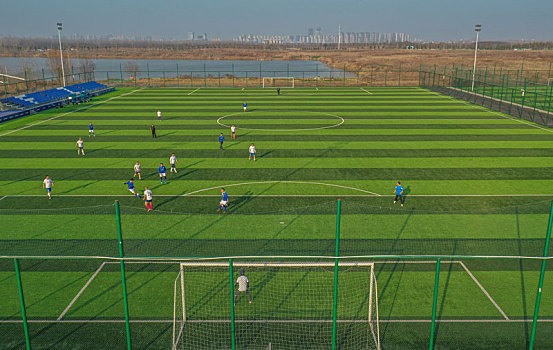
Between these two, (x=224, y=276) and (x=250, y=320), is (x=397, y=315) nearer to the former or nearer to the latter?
(x=250, y=320)

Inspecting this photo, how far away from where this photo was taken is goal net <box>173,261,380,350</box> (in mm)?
11930

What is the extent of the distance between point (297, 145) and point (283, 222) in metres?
15.7

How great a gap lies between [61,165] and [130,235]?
14.3 meters

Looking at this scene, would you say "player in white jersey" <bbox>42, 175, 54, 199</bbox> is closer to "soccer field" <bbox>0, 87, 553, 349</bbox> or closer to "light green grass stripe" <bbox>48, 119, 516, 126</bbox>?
"soccer field" <bbox>0, 87, 553, 349</bbox>

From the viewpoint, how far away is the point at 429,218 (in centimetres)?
1950

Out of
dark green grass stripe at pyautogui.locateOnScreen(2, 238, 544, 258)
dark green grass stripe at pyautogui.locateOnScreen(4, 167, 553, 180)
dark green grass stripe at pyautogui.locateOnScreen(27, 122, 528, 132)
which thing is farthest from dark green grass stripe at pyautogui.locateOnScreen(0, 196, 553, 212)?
dark green grass stripe at pyautogui.locateOnScreen(27, 122, 528, 132)

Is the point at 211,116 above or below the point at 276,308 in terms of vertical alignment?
above

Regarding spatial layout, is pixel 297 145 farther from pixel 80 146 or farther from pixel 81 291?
pixel 81 291

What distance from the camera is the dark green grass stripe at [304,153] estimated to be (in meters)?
31.0

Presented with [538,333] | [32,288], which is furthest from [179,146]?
[538,333]

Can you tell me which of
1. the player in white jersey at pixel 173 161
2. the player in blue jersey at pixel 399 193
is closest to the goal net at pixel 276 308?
the player in blue jersey at pixel 399 193

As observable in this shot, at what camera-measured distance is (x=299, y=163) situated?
29.3 metres

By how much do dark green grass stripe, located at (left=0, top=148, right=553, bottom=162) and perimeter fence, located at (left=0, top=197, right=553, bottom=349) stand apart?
13.1 metres

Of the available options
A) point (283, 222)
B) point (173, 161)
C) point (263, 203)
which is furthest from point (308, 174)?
point (173, 161)
